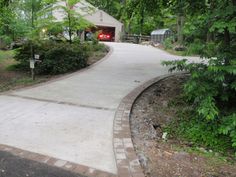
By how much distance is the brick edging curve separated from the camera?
3.29m

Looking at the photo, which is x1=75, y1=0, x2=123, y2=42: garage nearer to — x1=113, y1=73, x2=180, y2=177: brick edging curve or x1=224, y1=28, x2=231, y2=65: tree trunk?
x1=113, y1=73, x2=180, y2=177: brick edging curve

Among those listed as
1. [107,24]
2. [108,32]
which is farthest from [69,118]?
[108,32]

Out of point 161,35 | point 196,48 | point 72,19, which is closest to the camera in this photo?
point 196,48

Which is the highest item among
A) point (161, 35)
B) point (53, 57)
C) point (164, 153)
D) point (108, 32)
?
point (108, 32)

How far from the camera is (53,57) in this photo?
9727 millimetres

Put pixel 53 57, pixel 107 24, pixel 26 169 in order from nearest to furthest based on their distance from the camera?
pixel 26 169, pixel 53 57, pixel 107 24

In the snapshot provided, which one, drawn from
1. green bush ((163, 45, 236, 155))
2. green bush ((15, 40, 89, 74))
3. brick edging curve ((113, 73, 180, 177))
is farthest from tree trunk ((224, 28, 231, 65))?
green bush ((15, 40, 89, 74))

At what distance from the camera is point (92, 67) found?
10.9 meters

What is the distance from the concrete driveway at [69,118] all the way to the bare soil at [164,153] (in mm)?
489

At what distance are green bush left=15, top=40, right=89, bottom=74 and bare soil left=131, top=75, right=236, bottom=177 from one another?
183 inches

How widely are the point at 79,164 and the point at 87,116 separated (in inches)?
72.2

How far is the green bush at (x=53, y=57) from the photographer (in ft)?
31.5

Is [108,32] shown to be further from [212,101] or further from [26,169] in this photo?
[26,169]

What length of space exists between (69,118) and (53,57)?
5.17 meters
